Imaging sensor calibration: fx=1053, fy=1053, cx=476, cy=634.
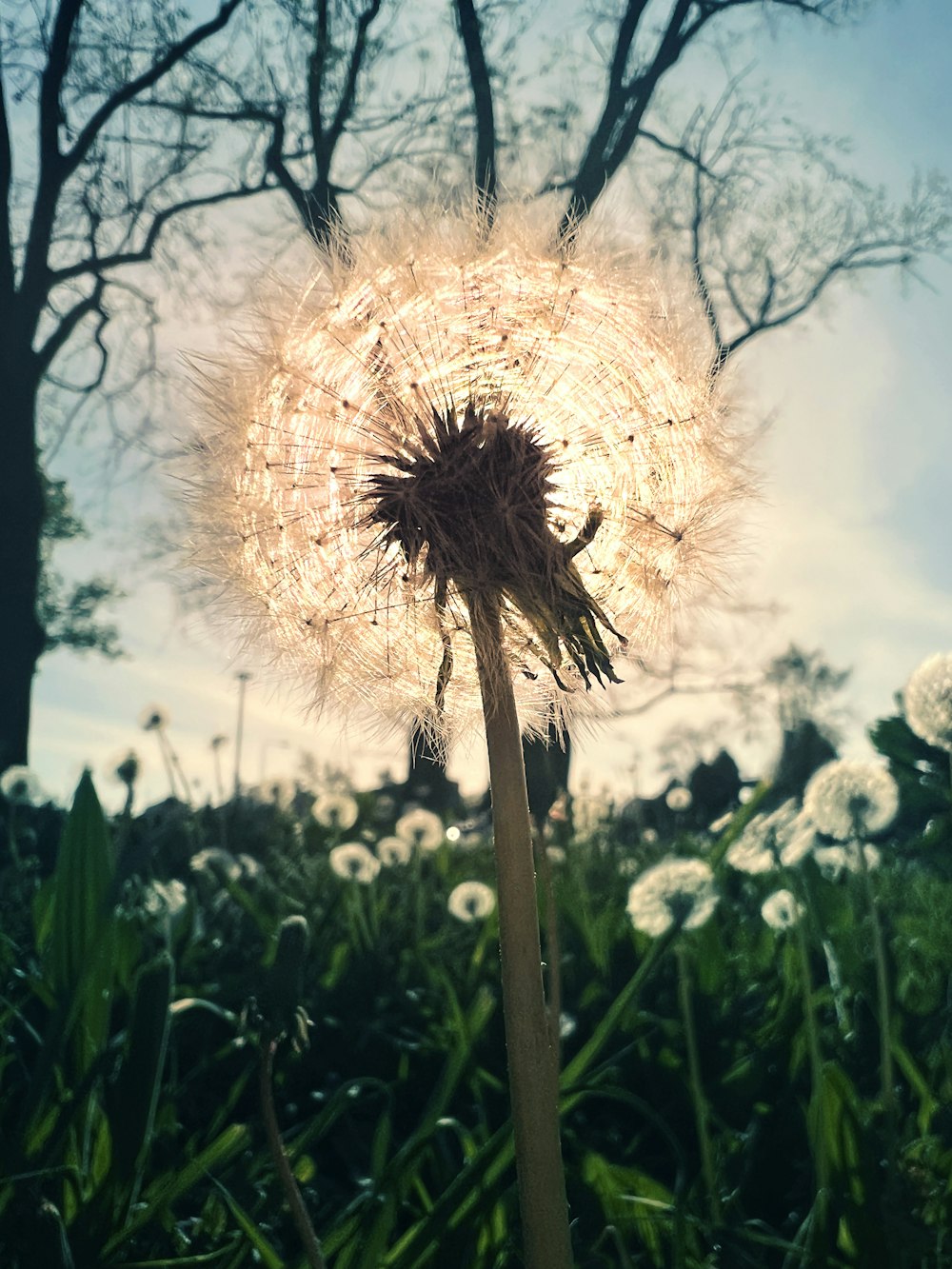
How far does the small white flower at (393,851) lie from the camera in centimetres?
294

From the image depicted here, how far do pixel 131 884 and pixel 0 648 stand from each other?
3.60 meters

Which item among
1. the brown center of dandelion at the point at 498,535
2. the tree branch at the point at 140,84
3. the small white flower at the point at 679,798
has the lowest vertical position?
the brown center of dandelion at the point at 498,535

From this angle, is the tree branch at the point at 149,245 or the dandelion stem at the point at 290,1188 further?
the tree branch at the point at 149,245

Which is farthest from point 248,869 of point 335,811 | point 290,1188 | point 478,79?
point 478,79

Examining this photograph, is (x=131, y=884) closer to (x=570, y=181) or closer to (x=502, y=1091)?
(x=502, y=1091)

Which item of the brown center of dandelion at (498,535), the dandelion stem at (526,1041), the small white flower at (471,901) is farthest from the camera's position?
the small white flower at (471,901)

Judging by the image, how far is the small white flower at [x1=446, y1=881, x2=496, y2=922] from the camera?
2082 millimetres

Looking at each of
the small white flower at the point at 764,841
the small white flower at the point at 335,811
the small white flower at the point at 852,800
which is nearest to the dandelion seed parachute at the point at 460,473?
the small white flower at the point at 852,800

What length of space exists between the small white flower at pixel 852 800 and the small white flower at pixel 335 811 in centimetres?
258

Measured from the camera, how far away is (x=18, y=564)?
5.66m

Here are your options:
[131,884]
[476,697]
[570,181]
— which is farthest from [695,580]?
[570,181]

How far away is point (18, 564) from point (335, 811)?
9.65 feet

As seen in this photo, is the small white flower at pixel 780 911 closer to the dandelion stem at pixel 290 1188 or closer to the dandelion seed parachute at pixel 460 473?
the dandelion seed parachute at pixel 460 473

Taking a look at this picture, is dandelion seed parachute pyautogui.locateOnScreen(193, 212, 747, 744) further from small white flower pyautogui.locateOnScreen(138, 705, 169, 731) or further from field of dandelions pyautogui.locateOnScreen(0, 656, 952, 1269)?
small white flower pyautogui.locateOnScreen(138, 705, 169, 731)
